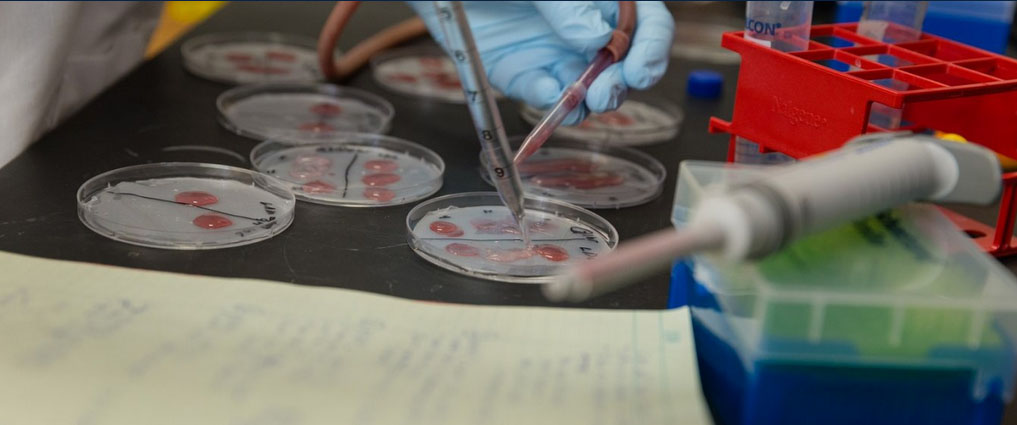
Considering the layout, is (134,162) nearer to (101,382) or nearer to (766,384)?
(101,382)

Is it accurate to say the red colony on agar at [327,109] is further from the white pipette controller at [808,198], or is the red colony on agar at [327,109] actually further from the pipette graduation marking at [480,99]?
the white pipette controller at [808,198]

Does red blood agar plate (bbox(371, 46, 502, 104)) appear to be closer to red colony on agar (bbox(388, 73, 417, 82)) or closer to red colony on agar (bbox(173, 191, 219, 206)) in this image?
red colony on agar (bbox(388, 73, 417, 82))

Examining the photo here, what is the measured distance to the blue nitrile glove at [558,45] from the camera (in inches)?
53.1

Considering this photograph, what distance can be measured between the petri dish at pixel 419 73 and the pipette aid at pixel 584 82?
1.12ft

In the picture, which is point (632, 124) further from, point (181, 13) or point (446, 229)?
point (181, 13)

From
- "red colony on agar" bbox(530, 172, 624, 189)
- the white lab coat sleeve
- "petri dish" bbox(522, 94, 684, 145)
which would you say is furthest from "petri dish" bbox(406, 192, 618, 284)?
the white lab coat sleeve

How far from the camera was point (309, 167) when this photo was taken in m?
1.32

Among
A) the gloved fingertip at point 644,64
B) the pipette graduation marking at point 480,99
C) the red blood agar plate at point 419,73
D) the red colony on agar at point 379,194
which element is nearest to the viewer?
the pipette graduation marking at point 480,99

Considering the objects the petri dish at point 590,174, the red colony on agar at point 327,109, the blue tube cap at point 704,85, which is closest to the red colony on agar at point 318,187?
the petri dish at point 590,174

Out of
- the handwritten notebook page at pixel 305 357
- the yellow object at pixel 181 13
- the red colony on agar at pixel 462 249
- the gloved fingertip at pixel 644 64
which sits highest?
the gloved fingertip at pixel 644 64

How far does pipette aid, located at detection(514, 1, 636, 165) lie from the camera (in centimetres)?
123

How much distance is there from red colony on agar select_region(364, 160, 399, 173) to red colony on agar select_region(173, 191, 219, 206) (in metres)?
0.22

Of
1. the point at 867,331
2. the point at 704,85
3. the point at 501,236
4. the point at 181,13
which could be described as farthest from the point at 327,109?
the point at 867,331

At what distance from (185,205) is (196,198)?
0.08 ft
